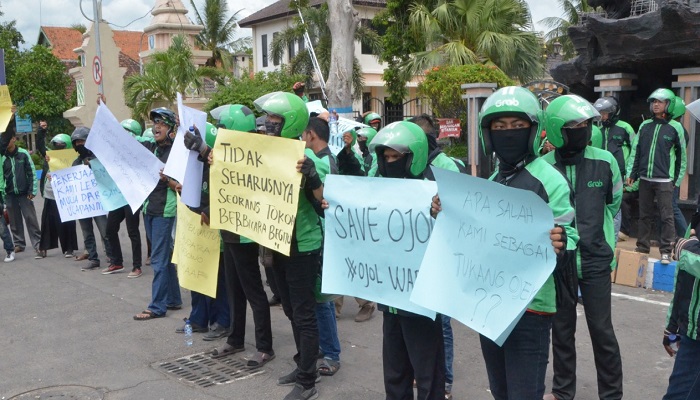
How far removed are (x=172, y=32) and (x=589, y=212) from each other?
20211mm

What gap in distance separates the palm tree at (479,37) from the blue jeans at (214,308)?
1531 centimetres

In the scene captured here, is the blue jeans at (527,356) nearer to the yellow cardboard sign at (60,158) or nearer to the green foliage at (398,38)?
the yellow cardboard sign at (60,158)

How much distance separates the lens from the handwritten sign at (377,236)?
3.82 metres

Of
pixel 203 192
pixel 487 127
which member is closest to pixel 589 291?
pixel 487 127

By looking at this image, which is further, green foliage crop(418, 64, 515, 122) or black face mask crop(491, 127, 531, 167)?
green foliage crop(418, 64, 515, 122)

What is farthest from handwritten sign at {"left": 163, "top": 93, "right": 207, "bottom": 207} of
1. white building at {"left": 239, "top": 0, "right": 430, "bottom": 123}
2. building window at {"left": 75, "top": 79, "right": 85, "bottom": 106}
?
white building at {"left": 239, "top": 0, "right": 430, "bottom": 123}

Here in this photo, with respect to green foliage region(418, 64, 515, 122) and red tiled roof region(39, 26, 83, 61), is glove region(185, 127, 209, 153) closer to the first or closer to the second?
green foliage region(418, 64, 515, 122)

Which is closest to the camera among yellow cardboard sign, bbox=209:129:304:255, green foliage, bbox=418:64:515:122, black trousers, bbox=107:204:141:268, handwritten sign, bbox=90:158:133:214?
yellow cardboard sign, bbox=209:129:304:255

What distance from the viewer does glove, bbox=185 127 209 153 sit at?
5.20m

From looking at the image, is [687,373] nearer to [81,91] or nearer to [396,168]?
[396,168]

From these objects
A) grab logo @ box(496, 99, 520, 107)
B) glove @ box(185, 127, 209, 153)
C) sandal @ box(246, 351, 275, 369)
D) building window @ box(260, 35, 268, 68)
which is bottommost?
sandal @ box(246, 351, 275, 369)

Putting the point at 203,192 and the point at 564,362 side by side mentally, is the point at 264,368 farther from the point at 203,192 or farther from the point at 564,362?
the point at 564,362

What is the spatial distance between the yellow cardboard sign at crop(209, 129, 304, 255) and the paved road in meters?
1.27

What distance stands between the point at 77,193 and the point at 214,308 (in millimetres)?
3698
